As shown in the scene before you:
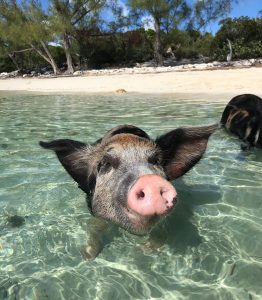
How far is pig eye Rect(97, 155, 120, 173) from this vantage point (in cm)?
391

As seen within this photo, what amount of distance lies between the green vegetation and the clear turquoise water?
32025 millimetres

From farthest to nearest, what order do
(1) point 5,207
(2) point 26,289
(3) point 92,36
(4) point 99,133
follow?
(3) point 92,36, (4) point 99,133, (1) point 5,207, (2) point 26,289

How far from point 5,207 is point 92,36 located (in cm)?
4089

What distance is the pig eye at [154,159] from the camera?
390 centimetres

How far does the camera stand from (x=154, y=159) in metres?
3.96

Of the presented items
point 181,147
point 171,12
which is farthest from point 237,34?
point 181,147

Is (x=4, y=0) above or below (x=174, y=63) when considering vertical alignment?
above

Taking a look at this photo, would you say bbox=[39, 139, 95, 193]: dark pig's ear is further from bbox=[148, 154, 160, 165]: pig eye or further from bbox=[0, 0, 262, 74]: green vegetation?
bbox=[0, 0, 262, 74]: green vegetation

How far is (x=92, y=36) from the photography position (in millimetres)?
43938

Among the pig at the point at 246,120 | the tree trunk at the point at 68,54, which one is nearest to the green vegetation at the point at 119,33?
the tree trunk at the point at 68,54

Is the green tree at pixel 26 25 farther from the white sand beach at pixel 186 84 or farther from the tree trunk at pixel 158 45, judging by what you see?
the white sand beach at pixel 186 84

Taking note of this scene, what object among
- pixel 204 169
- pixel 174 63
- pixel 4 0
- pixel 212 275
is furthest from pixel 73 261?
pixel 4 0

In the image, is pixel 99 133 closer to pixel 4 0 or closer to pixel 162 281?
pixel 162 281

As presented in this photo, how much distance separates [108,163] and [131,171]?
472mm
